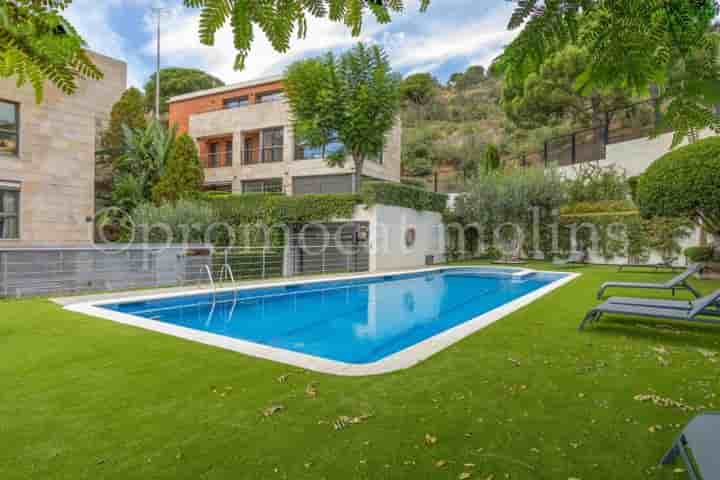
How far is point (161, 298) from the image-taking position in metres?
10.1

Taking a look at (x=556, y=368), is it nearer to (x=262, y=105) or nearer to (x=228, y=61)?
(x=228, y=61)

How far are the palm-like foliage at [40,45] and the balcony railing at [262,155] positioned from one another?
77.0 ft

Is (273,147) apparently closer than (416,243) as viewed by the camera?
No

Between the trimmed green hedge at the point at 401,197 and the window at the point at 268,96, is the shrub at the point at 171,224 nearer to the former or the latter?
the trimmed green hedge at the point at 401,197

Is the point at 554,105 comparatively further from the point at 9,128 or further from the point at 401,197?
the point at 9,128

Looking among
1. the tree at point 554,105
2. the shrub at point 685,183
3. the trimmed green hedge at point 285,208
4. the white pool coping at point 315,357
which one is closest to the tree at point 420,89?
the tree at point 554,105

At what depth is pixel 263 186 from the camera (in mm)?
24500

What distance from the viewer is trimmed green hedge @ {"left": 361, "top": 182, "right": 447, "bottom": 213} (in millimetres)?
18078

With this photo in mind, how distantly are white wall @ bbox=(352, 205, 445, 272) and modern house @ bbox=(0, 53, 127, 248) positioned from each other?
1010 centimetres

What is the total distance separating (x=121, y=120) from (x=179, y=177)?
435 centimetres

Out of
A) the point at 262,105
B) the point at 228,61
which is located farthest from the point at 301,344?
the point at 262,105

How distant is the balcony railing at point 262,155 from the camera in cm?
2414

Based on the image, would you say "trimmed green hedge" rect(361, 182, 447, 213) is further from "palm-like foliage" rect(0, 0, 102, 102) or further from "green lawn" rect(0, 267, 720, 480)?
"palm-like foliage" rect(0, 0, 102, 102)

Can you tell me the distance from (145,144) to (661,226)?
23.4 metres
